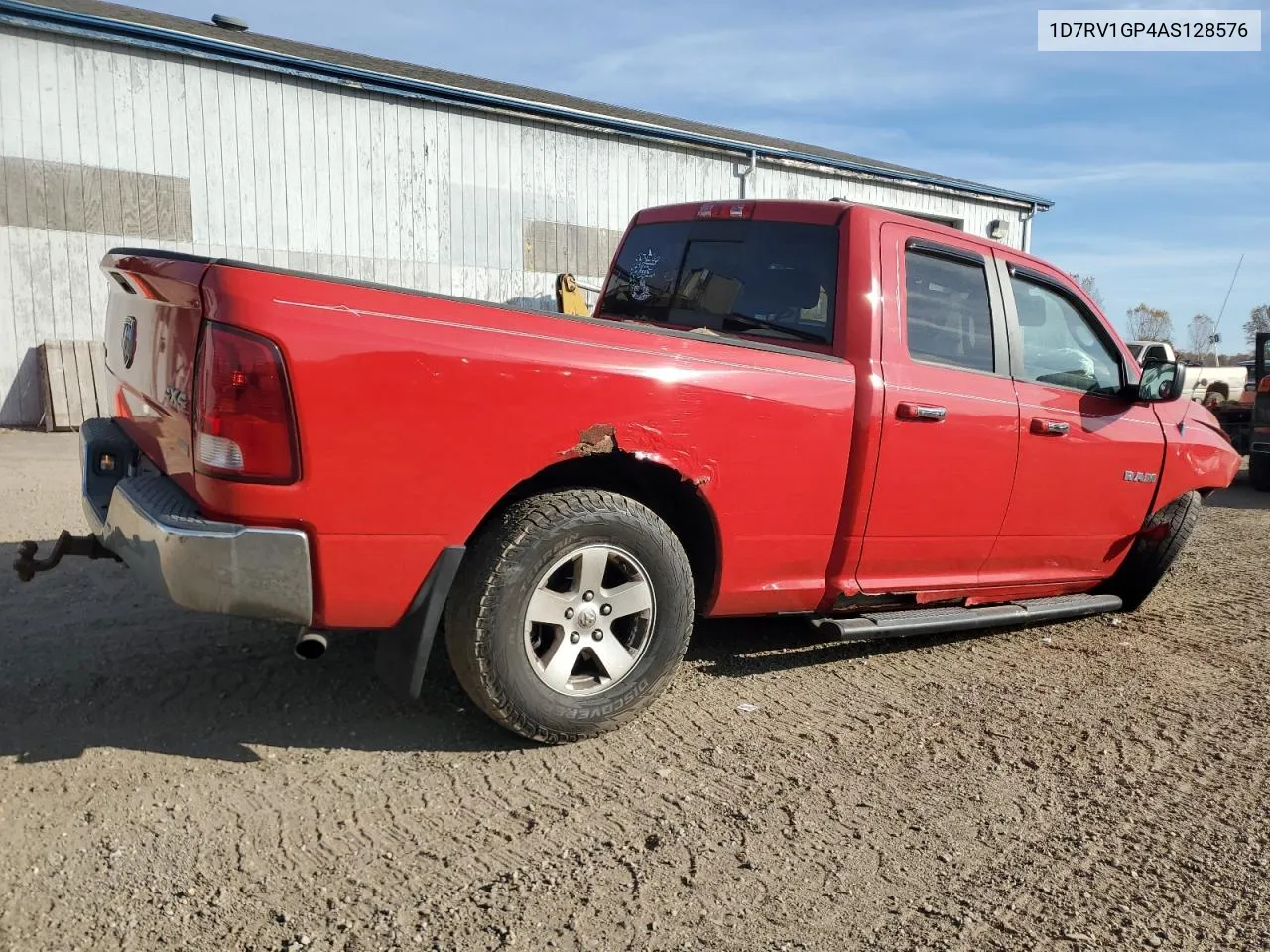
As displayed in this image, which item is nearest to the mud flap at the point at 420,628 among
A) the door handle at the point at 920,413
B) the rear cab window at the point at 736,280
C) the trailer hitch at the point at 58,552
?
the trailer hitch at the point at 58,552

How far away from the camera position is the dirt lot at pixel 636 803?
247cm

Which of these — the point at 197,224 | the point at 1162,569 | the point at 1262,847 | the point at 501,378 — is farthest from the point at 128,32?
the point at 1262,847

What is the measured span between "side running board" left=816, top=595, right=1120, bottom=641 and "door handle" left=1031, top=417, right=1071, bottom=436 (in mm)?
828

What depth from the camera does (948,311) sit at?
429cm

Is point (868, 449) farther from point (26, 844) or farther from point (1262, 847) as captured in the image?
point (26, 844)

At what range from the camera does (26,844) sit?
2.67 metres

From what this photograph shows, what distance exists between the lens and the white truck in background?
5.04 m

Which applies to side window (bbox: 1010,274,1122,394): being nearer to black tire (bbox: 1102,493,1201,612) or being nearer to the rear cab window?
black tire (bbox: 1102,493,1201,612)

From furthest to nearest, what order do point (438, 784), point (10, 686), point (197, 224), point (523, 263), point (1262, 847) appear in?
1. point (523, 263)
2. point (197, 224)
3. point (10, 686)
4. point (438, 784)
5. point (1262, 847)

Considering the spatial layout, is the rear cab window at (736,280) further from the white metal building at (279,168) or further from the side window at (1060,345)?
the white metal building at (279,168)

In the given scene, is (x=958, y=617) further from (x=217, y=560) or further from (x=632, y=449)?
(x=217, y=560)

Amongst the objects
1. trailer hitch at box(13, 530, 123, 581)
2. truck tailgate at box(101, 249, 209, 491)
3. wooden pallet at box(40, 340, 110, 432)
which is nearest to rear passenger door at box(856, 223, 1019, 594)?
truck tailgate at box(101, 249, 209, 491)

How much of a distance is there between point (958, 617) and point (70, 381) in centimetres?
1042

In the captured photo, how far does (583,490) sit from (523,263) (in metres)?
11.1
